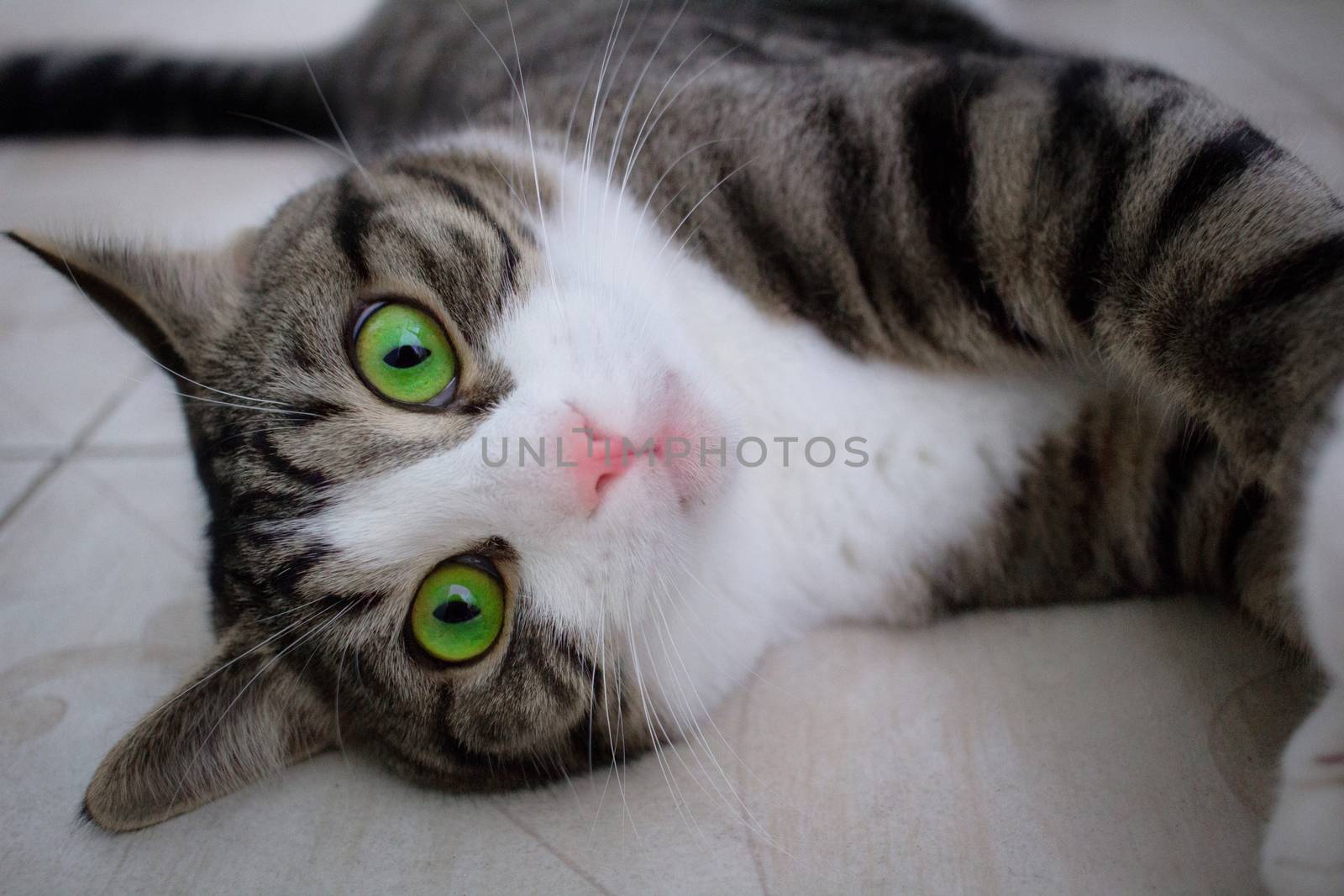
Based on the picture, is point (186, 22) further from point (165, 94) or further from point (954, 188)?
point (954, 188)

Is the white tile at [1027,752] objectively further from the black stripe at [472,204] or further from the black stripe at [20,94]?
the black stripe at [20,94]

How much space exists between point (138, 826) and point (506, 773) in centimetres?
43

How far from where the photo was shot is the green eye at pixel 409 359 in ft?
3.40

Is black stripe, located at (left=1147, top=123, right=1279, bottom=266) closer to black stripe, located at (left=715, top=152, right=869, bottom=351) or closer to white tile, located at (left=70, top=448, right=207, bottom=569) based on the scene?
black stripe, located at (left=715, top=152, right=869, bottom=351)

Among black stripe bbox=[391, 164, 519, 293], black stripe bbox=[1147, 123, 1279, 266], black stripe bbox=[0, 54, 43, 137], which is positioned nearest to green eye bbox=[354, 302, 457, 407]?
black stripe bbox=[391, 164, 519, 293]

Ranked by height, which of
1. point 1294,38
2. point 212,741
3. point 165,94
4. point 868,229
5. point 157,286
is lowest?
point 212,741

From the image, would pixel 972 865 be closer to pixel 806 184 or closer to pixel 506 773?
pixel 506 773

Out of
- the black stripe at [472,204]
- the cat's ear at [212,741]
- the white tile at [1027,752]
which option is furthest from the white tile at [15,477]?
the white tile at [1027,752]

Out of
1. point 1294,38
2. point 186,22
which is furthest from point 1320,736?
point 186,22

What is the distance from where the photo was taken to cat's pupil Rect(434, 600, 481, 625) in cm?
101

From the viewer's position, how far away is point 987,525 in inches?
48.2

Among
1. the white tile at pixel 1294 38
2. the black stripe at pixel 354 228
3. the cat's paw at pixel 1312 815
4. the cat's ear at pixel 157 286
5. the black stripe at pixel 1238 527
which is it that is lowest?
the cat's paw at pixel 1312 815

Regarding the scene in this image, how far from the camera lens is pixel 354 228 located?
1.15 metres

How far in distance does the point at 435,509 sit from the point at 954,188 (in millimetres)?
762
